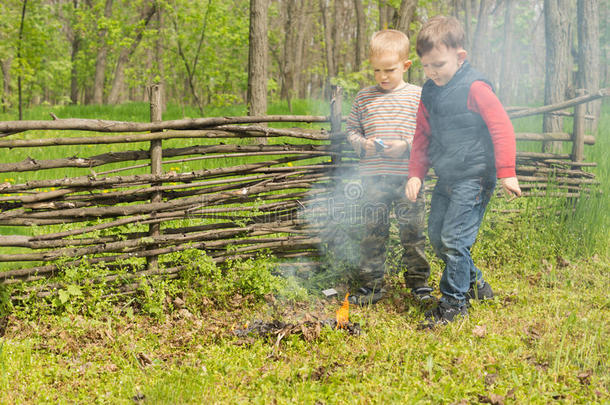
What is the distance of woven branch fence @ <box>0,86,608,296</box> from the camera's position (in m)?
3.11

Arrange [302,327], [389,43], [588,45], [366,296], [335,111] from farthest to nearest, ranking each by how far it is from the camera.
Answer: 1. [588,45]
2. [335,111]
3. [366,296]
4. [389,43]
5. [302,327]

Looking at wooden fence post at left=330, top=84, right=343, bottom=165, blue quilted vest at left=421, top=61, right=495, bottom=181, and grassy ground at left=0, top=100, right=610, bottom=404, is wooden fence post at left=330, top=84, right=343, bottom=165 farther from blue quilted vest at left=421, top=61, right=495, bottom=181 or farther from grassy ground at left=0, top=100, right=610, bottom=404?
grassy ground at left=0, top=100, right=610, bottom=404

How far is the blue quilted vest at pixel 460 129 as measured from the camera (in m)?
2.84

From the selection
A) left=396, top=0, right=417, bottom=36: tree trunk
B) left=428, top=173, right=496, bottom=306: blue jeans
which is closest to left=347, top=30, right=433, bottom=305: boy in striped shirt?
left=428, top=173, right=496, bottom=306: blue jeans

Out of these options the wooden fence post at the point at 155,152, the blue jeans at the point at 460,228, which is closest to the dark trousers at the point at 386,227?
the blue jeans at the point at 460,228

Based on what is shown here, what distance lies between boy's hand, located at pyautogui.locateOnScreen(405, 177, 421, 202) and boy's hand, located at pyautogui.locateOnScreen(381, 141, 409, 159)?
0.66ft

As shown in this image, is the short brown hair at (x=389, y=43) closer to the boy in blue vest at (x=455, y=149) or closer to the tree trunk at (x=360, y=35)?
the boy in blue vest at (x=455, y=149)

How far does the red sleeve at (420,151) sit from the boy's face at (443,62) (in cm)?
24

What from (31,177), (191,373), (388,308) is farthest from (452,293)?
(31,177)

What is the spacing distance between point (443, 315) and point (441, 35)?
1.60 meters

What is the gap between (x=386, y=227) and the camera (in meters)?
3.41

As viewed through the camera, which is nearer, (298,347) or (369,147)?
(298,347)

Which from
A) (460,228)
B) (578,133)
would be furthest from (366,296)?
(578,133)

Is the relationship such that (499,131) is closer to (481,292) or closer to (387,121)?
(387,121)
